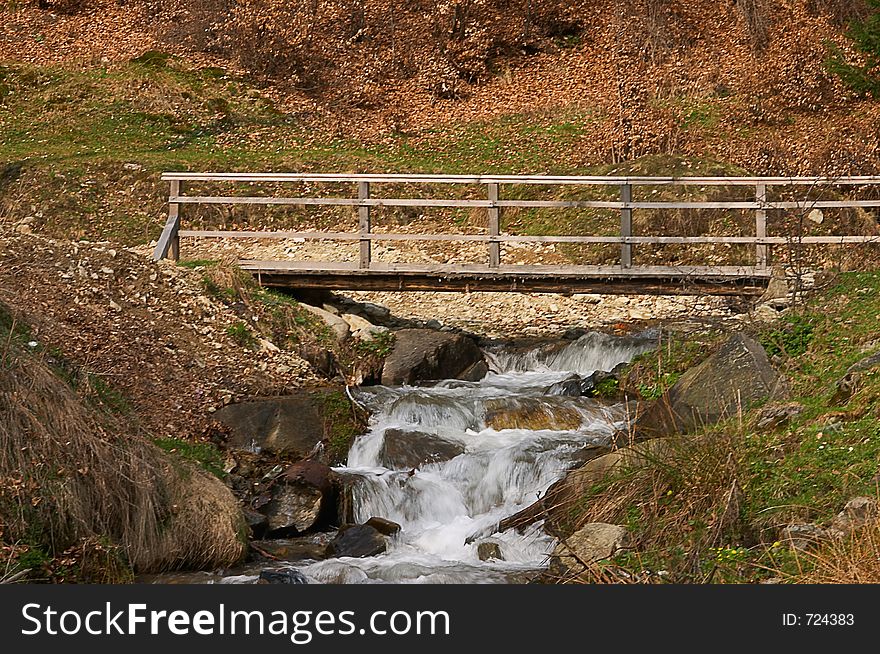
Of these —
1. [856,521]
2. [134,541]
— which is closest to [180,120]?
[134,541]

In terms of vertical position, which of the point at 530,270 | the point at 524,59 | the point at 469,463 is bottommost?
the point at 469,463

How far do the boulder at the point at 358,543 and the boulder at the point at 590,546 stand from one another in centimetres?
168

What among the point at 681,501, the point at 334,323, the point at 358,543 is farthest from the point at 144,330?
the point at 681,501

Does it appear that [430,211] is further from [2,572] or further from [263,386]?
[2,572]

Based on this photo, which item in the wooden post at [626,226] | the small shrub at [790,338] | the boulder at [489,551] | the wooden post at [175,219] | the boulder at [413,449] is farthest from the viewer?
the wooden post at [175,219]

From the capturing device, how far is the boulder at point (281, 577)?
25.7 ft

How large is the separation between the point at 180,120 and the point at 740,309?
11.5 m

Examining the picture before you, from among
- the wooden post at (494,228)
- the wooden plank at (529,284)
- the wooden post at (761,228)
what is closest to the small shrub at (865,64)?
the wooden post at (761,228)

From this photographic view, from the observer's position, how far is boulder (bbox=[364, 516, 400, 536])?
904cm

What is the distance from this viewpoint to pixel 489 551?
8523mm

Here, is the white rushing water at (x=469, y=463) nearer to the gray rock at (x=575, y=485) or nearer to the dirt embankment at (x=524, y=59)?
the gray rock at (x=575, y=485)

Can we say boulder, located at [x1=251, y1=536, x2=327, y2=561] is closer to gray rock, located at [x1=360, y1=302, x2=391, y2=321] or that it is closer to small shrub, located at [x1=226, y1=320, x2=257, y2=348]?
small shrub, located at [x1=226, y1=320, x2=257, y2=348]

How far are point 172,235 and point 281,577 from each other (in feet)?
23.7

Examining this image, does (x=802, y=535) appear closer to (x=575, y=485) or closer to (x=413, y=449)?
(x=575, y=485)
